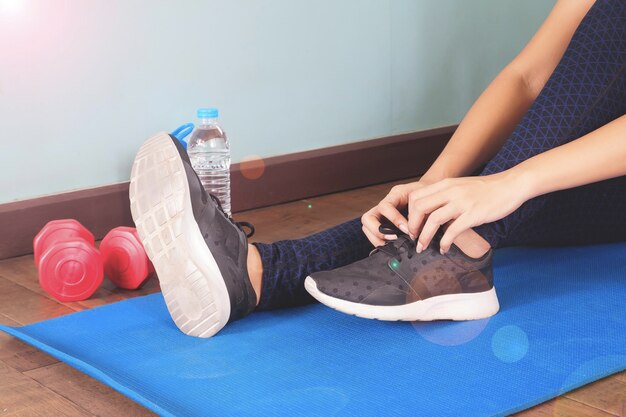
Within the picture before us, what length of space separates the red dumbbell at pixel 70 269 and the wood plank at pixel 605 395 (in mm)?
863

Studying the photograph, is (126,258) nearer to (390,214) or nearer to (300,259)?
(300,259)

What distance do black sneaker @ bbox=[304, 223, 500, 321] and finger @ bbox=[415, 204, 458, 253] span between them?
0.14 ft

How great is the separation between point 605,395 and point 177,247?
0.61m

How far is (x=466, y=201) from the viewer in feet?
3.93

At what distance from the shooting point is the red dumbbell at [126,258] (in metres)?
1.63

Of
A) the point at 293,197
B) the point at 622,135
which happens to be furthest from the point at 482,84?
the point at 622,135

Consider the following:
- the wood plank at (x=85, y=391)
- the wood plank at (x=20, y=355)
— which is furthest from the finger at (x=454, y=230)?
the wood plank at (x=20, y=355)

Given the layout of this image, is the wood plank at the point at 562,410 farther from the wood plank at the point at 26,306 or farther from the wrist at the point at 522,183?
the wood plank at the point at 26,306

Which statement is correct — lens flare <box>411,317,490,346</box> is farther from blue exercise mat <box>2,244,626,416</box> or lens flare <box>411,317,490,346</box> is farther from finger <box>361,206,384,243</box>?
finger <box>361,206,384,243</box>

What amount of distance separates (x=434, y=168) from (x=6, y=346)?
2.42 feet

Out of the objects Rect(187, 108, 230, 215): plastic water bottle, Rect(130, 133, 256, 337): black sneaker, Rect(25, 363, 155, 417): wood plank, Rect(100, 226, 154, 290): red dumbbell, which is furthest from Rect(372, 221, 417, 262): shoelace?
Rect(187, 108, 230, 215): plastic water bottle

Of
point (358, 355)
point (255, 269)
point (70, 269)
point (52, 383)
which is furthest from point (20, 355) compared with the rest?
point (358, 355)

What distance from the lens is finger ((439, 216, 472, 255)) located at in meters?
1.20

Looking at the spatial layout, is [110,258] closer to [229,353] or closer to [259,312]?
[259,312]
